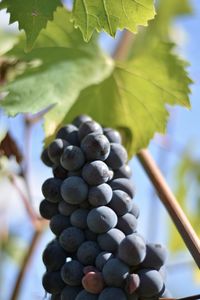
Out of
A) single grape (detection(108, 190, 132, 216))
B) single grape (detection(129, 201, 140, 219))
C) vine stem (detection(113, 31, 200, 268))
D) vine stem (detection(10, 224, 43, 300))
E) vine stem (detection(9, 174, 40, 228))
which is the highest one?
single grape (detection(108, 190, 132, 216))

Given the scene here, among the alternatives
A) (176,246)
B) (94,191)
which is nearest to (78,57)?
(94,191)

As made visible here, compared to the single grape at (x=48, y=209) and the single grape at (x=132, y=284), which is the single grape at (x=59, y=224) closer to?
the single grape at (x=48, y=209)

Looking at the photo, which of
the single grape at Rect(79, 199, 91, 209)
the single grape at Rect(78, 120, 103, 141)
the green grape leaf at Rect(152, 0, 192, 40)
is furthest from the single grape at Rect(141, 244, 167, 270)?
the green grape leaf at Rect(152, 0, 192, 40)

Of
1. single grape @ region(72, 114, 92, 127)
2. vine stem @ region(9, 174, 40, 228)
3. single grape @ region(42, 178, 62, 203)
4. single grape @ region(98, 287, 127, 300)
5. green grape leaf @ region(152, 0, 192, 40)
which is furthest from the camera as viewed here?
green grape leaf @ region(152, 0, 192, 40)

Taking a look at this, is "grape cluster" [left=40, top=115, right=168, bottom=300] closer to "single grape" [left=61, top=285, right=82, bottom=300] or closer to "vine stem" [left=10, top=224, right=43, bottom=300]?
"single grape" [left=61, top=285, right=82, bottom=300]

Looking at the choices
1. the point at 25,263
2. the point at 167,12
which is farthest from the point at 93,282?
the point at 167,12

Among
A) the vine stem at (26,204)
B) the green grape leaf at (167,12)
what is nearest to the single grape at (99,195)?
the vine stem at (26,204)
